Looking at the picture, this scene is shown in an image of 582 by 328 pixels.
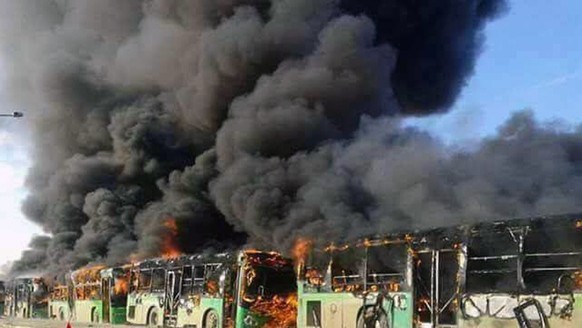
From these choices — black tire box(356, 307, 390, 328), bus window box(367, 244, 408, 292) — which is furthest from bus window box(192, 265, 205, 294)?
bus window box(367, 244, 408, 292)

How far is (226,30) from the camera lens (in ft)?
92.2

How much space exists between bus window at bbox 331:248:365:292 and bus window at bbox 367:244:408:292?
0.32m

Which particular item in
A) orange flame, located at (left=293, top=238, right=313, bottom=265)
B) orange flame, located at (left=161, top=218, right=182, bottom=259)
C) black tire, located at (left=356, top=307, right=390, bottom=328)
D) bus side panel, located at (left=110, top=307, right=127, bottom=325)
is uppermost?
orange flame, located at (left=161, top=218, right=182, bottom=259)

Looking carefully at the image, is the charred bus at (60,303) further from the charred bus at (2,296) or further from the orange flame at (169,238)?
the charred bus at (2,296)

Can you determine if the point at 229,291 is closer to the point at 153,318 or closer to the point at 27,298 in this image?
the point at 153,318

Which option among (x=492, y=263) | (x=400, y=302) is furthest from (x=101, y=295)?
(x=492, y=263)

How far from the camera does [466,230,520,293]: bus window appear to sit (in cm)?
1180

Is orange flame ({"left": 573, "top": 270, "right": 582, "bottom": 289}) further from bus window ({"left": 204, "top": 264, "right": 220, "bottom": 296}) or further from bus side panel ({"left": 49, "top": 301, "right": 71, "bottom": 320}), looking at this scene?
bus side panel ({"left": 49, "top": 301, "right": 71, "bottom": 320})

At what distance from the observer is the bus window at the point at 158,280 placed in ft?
73.8

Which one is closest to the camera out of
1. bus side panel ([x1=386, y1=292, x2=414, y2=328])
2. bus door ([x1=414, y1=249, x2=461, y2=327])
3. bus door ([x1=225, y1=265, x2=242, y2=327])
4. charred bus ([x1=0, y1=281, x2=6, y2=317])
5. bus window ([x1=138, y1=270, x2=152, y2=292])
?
bus door ([x1=414, y1=249, x2=461, y2=327])

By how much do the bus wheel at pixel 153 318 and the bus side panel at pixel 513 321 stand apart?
39.8 feet

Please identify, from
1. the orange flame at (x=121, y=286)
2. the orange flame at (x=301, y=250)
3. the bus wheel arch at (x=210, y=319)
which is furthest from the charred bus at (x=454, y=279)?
the orange flame at (x=121, y=286)

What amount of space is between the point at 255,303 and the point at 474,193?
6.20 m

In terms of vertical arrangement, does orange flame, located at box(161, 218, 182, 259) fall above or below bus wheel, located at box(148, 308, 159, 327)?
above
